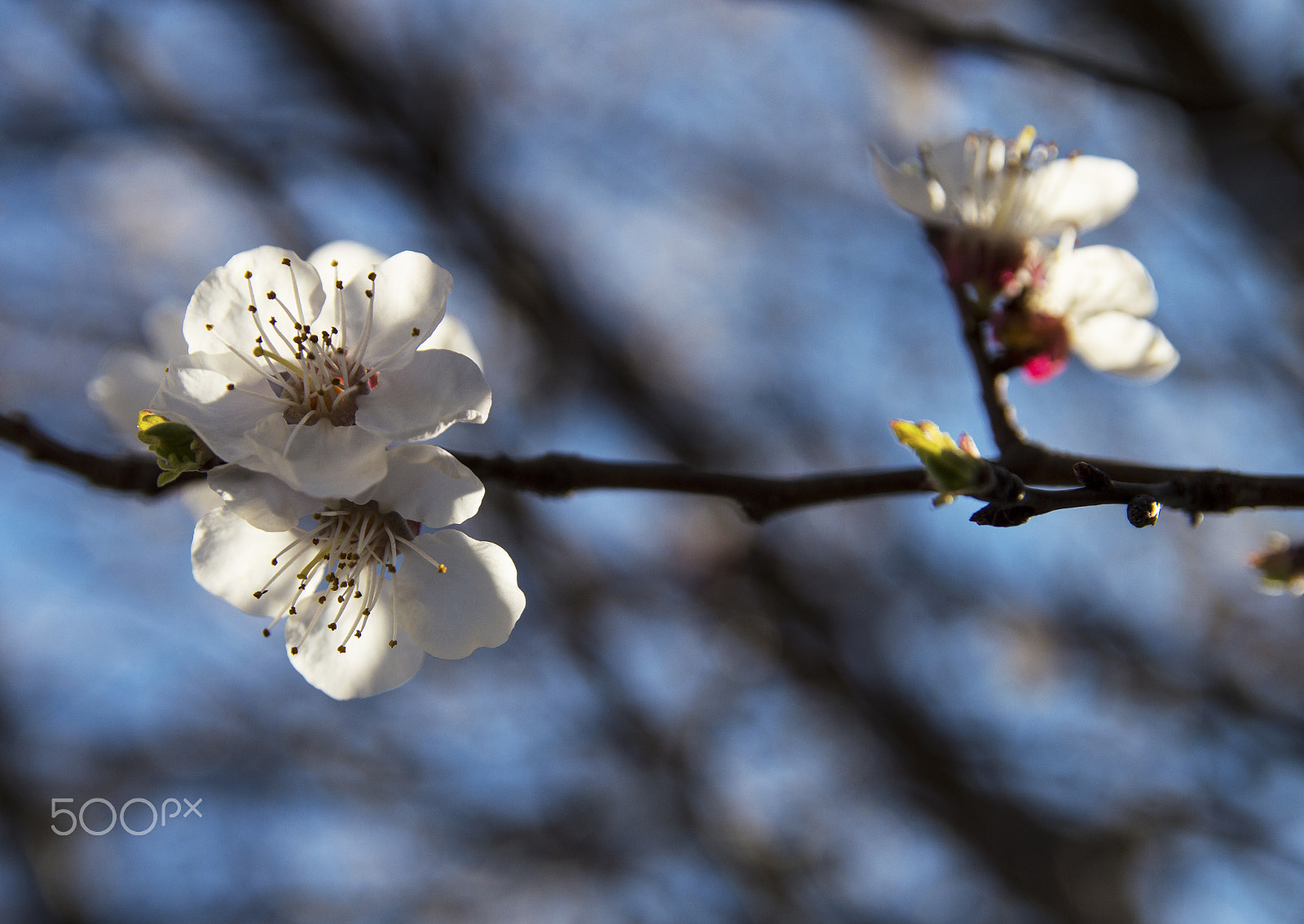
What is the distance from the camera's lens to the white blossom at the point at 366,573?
3.21 feet

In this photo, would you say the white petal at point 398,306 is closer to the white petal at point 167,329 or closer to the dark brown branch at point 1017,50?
the white petal at point 167,329

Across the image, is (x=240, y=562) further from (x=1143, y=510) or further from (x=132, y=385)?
(x=1143, y=510)

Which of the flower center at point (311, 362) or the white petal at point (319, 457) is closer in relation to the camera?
the white petal at point (319, 457)

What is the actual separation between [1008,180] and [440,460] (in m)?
0.99

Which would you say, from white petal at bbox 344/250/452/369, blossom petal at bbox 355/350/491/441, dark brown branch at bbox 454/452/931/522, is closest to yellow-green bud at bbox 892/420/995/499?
dark brown branch at bbox 454/452/931/522

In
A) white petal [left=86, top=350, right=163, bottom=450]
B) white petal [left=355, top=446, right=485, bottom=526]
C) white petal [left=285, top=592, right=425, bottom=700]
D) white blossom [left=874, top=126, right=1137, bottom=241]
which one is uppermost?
white blossom [left=874, top=126, right=1137, bottom=241]

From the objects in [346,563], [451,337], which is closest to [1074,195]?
[451,337]

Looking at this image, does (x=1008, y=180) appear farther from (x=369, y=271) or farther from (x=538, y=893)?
(x=538, y=893)

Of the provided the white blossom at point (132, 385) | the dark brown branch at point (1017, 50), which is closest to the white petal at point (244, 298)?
the white blossom at point (132, 385)

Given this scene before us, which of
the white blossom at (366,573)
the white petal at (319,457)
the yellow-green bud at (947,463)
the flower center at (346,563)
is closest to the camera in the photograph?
the yellow-green bud at (947,463)

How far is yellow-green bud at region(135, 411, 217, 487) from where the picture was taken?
92 cm

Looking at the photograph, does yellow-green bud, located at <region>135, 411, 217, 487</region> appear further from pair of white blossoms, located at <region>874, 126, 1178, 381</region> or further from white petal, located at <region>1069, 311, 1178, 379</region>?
white petal, located at <region>1069, 311, 1178, 379</region>

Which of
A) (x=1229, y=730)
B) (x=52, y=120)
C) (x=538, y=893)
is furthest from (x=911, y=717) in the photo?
(x=52, y=120)

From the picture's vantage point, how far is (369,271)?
1.08 m
